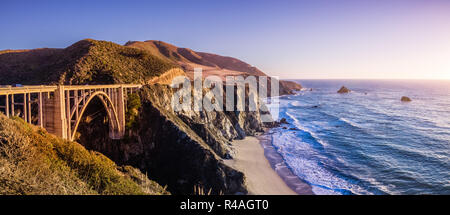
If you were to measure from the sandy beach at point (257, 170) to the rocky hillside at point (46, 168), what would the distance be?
43.6 feet

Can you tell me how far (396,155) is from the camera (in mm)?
29031

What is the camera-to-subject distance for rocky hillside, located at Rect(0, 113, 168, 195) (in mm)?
5719

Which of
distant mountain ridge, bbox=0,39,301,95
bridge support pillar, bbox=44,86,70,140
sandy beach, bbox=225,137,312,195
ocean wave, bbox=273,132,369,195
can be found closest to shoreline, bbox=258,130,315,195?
sandy beach, bbox=225,137,312,195

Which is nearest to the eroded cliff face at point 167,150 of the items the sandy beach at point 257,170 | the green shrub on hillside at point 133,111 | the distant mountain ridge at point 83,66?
the green shrub on hillside at point 133,111

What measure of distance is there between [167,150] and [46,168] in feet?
48.4

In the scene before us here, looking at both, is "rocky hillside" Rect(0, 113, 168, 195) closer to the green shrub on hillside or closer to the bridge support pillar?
the bridge support pillar

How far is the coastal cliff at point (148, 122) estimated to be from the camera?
19.8 metres

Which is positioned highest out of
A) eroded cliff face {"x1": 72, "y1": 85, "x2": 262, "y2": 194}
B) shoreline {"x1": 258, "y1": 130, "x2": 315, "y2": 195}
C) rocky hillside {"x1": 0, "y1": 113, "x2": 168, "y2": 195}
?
rocky hillside {"x1": 0, "y1": 113, "x2": 168, "y2": 195}

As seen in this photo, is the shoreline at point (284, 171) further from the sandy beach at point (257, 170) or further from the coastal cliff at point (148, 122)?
the coastal cliff at point (148, 122)

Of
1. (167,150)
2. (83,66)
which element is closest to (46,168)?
(167,150)

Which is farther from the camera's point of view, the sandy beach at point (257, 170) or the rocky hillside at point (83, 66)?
the rocky hillside at point (83, 66)

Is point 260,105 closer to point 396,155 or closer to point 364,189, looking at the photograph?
point 396,155

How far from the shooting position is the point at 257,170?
24938mm
